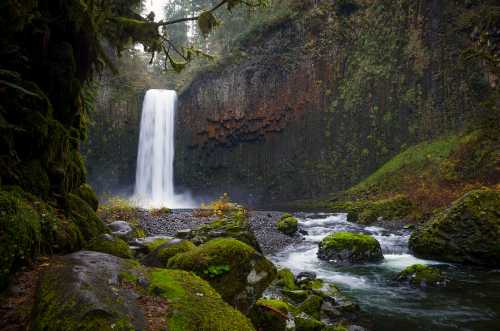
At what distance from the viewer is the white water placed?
34438 mm

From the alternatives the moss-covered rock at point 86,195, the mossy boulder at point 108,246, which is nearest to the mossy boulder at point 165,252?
the mossy boulder at point 108,246

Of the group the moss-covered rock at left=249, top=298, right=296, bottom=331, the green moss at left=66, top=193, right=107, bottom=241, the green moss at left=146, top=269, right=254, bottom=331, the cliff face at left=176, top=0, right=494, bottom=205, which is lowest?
the moss-covered rock at left=249, top=298, right=296, bottom=331

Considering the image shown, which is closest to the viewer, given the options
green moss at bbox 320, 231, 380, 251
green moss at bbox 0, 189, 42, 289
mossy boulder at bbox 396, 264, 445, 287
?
green moss at bbox 0, 189, 42, 289

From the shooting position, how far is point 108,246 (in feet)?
16.4

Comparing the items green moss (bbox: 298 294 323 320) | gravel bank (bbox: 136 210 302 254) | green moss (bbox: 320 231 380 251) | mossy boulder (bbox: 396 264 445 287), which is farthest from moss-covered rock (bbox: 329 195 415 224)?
green moss (bbox: 298 294 323 320)

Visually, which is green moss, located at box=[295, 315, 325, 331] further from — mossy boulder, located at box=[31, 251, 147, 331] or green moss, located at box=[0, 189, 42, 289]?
green moss, located at box=[0, 189, 42, 289]

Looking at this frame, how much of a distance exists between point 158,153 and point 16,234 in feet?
107

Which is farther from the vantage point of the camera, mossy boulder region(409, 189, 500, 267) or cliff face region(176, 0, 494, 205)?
cliff face region(176, 0, 494, 205)

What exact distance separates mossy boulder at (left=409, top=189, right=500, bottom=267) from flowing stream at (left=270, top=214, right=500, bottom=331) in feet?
1.21

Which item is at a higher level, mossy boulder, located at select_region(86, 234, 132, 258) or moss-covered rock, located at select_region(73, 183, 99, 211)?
moss-covered rock, located at select_region(73, 183, 99, 211)

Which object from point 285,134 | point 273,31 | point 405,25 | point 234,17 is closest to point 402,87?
point 405,25

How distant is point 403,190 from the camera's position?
1942 cm

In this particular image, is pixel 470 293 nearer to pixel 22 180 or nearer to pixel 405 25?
pixel 22 180

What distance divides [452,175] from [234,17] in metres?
36.3
